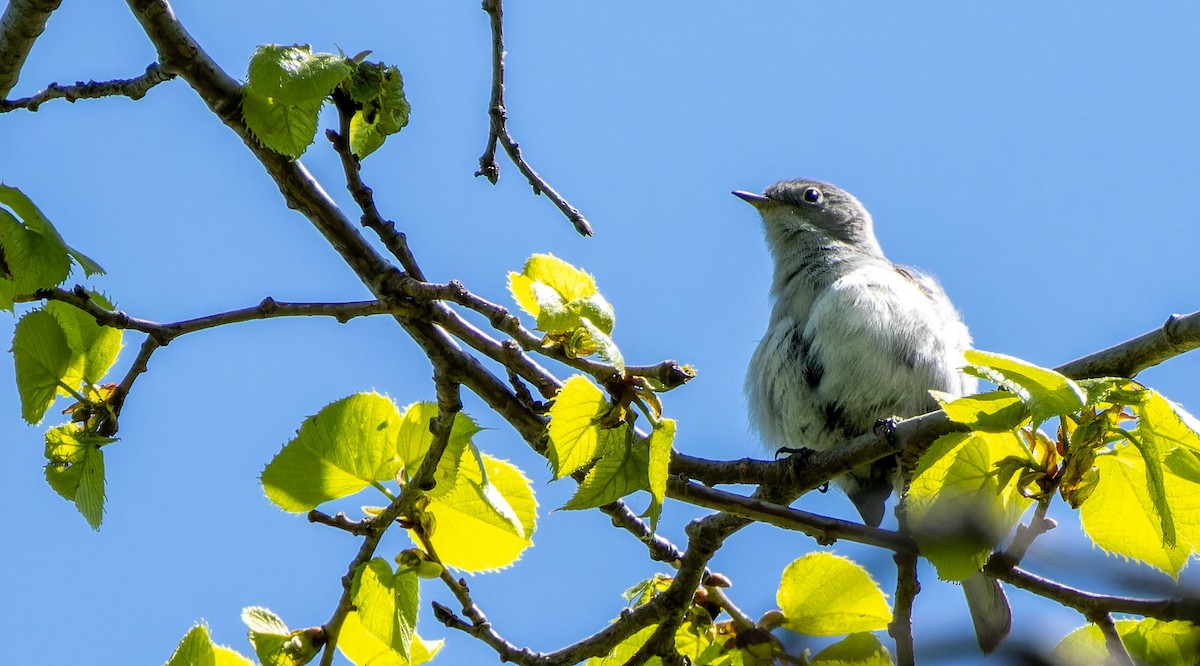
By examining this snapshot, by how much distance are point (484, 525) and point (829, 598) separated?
92cm

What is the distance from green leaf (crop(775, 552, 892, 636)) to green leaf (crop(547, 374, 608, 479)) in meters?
0.97

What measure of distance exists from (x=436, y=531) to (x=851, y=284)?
4.44 metres

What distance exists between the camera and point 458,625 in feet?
10.9

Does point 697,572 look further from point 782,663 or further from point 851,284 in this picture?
point 851,284

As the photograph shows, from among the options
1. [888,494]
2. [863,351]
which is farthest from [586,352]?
[888,494]

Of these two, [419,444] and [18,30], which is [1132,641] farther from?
[18,30]

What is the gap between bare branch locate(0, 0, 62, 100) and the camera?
10.7 feet

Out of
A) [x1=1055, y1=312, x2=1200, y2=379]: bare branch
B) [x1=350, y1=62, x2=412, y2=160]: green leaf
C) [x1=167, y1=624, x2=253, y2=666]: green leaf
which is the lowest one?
[x1=167, y1=624, x2=253, y2=666]: green leaf

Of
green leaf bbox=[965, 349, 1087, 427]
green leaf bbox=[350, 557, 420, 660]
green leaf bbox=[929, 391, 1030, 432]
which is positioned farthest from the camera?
green leaf bbox=[350, 557, 420, 660]

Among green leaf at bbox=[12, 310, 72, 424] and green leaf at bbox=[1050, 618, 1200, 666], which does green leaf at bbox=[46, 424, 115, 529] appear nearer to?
green leaf at bbox=[12, 310, 72, 424]

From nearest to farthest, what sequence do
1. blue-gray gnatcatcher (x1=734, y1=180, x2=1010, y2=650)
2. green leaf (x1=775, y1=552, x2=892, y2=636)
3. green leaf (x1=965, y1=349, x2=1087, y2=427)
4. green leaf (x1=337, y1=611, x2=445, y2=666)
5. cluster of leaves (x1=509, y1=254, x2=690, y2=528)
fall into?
green leaf (x1=965, y1=349, x2=1087, y2=427) < cluster of leaves (x1=509, y1=254, x2=690, y2=528) < green leaf (x1=337, y1=611, x2=445, y2=666) < green leaf (x1=775, y1=552, x2=892, y2=636) < blue-gray gnatcatcher (x1=734, y1=180, x2=1010, y2=650)

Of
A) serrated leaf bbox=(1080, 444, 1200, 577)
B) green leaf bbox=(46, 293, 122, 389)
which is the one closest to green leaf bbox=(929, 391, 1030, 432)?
serrated leaf bbox=(1080, 444, 1200, 577)

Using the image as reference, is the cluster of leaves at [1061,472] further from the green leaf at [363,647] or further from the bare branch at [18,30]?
the bare branch at [18,30]

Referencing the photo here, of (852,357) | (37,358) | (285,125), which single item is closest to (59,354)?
(37,358)
